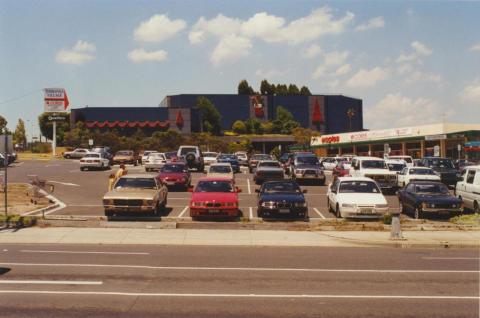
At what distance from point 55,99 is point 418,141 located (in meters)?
56.1

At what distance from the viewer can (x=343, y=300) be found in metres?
9.25

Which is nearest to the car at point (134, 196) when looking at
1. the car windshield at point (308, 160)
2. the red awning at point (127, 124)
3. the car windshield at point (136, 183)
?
the car windshield at point (136, 183)

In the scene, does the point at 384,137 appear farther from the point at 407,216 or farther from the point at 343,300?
the point at 343,300

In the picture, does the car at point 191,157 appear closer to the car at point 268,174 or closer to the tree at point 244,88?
the car at point 268,174

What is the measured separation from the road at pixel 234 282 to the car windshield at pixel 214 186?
20.2ft

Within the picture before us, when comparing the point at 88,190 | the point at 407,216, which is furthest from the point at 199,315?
the point at 88,190

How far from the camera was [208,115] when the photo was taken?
372 ft

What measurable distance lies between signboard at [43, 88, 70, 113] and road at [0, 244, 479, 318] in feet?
252

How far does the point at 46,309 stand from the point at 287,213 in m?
12.8

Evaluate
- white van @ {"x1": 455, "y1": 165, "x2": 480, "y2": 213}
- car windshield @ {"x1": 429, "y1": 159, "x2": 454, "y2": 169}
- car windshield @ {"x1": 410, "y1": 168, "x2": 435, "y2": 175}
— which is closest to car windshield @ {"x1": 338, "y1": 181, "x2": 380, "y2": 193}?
white van @ {"x1": 455, "y1": 165, "x2": 480, "y2": 213}

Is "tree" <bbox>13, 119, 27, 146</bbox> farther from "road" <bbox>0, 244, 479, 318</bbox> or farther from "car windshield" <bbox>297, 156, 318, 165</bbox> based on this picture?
"road" <bbox>0, 244, 479, 318</bbox>

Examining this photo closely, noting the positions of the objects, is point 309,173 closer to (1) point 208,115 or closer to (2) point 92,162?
(2) point 92,162

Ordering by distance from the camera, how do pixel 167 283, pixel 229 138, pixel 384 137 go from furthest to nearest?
1. pixel 229 138
2. pixel 384 137
3. pixel 167 283

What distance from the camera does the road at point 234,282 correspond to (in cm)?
858
